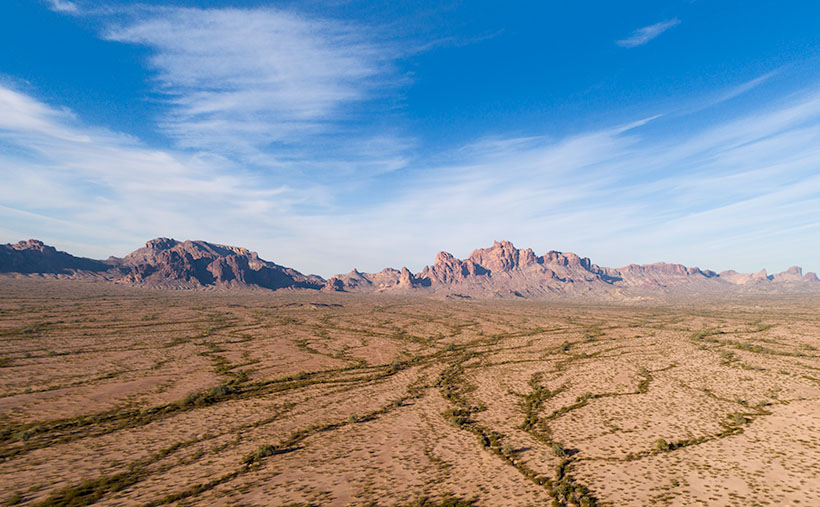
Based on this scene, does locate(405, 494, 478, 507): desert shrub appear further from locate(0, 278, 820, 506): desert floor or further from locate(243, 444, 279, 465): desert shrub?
locate(243, 444, 279, 465): desert shrub

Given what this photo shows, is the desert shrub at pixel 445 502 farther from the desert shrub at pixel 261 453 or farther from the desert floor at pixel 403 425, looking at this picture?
the desert shrub at pixel 261 453

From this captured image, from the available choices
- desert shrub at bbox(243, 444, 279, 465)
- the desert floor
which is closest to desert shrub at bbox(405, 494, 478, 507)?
the desert floor

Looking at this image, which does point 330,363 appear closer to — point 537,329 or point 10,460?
point 10,460

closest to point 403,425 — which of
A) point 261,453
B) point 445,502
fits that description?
point 261,453

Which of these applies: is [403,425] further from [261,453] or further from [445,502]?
[445,502]

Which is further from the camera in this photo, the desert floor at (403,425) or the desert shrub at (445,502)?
the desert floor at (403,425)

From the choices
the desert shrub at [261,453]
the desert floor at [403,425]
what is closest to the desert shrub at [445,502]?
the desert floor at [403,425]

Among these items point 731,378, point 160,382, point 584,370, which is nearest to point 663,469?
point 584,370

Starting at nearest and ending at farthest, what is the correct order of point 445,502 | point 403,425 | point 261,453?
point 445,502 < point 261,453 < point 403,425

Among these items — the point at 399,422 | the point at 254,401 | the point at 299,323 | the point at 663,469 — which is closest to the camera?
the point at 663,469
